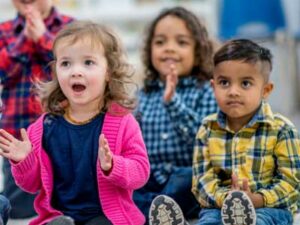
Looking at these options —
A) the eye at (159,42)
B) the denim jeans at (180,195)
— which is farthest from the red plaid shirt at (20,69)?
the denim jeans at (180,195)

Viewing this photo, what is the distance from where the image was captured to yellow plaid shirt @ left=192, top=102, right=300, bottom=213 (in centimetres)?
158

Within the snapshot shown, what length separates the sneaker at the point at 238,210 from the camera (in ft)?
4.68

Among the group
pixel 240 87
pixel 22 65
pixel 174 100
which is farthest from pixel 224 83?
pixel 22 65

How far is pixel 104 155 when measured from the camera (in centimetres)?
144

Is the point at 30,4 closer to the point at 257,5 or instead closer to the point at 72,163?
the point at 72,163

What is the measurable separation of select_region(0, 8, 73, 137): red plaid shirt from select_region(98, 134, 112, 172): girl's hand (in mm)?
583

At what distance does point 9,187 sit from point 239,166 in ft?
2.53

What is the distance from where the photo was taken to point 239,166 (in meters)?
1.63

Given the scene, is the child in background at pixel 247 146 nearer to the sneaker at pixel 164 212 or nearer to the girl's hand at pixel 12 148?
the sneaker at pixel 164 212

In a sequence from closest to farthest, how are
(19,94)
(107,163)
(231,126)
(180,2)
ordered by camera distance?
(107,163)
(231,126)
(19,94)
(180,2)

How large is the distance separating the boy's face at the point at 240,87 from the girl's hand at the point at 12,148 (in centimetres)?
48

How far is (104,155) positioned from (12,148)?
0.20 m

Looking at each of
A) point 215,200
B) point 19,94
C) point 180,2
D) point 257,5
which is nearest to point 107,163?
point 215,200

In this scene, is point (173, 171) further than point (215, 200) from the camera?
Yes
